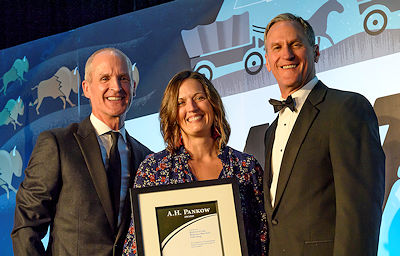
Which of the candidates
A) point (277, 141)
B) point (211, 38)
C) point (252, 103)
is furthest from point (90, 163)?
point (211, 38)

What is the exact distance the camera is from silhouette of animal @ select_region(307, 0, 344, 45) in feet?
13.0

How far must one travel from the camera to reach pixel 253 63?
170 inches

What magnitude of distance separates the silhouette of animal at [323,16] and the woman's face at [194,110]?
1564 mm

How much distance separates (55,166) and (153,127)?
6.63 ft

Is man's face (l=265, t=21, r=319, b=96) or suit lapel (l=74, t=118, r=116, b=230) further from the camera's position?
suit lapel (l=74, t=118, r=116, b=230)

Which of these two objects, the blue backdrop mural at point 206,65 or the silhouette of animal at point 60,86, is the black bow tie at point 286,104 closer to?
the blue backdrop mural at point 206,65

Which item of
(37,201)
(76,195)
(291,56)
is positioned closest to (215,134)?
(291,56)

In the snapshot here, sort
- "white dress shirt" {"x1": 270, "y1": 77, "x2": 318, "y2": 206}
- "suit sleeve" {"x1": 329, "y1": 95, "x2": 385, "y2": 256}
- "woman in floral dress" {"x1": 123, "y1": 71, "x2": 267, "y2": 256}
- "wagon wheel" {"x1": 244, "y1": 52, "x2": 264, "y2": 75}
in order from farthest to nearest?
"wagon wheel" {"x1": 244, "y1": 52, "x2": 264, "y2": 75} → "woman in floral dress" {"x1": 123, "y1": 71, "x2": 267, "y2": 256} → "white dress shirt" {"x1": 270, "y1": 77, "x2": 318, "y2": 206} → "suit sleeve" {"x1": 329, "y1": 95, "x2": 385, "y2": 256}

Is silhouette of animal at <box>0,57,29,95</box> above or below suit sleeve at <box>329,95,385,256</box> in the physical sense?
above

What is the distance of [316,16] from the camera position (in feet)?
13.3

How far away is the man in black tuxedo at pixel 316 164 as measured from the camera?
218cm

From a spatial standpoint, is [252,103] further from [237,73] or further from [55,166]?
[55,166]

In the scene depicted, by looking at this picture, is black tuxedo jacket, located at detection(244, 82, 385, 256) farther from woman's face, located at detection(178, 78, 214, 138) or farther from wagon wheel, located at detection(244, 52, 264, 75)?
wagon wheel, located at detection(244, 52, 264, 75)

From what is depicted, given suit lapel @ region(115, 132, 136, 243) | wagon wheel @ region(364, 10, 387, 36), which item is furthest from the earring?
wagon wheel @ region(364, 10, 387, 36)
